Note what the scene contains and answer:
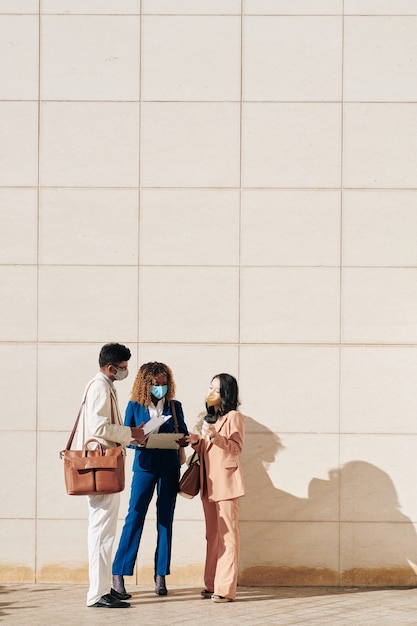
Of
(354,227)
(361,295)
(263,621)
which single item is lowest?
(263,621)

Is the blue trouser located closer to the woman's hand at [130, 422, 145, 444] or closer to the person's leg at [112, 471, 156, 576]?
the person's leg at [112, 471, 156, 576]

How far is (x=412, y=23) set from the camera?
9727 millimetres

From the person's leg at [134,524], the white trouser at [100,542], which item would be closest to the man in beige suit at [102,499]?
the white trouser at [100,542]

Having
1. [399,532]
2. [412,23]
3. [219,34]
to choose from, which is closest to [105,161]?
[219,34]

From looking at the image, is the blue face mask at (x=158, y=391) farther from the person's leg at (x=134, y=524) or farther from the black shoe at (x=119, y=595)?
the black shoe at (x=119, y=595)

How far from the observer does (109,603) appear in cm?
852

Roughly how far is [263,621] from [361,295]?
122 inches

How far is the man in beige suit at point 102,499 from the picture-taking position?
842cm

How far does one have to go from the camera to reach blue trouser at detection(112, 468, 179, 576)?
898 centimetres

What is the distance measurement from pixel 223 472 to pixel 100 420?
1174 millimetres

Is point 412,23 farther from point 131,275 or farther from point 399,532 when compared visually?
point 399,532

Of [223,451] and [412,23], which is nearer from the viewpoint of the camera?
[223,451]

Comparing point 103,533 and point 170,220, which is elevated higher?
point 170,220

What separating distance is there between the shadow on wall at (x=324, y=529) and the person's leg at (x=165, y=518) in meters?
0.85
